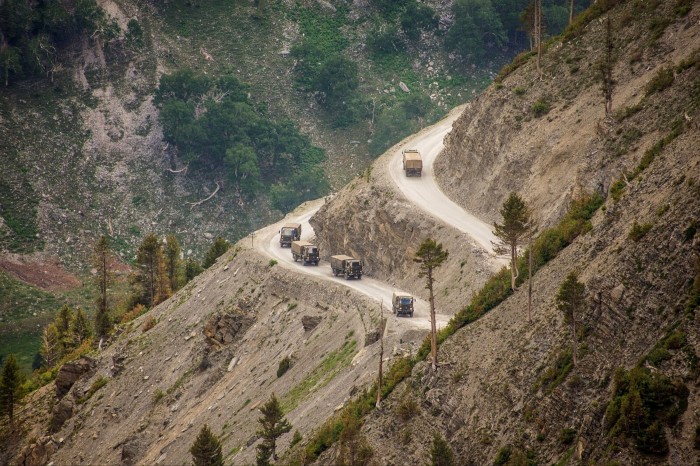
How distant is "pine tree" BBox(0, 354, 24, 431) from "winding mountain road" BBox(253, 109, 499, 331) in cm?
2572

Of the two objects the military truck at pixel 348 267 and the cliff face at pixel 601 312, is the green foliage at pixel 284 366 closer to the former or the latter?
the military truck at pixel 348 267

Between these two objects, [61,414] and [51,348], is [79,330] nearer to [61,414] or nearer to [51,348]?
[51,348]

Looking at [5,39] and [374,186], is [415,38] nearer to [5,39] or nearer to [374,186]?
[5,39]

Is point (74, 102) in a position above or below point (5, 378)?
above

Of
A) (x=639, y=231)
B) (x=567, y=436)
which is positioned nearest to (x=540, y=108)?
(x=639, y=231)

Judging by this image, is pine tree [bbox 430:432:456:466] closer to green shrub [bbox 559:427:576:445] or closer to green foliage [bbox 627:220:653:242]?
green shrub [bbox 559:427:576:445]

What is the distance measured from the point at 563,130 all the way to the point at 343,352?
75.9 ft

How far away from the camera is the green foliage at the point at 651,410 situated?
40.5 m

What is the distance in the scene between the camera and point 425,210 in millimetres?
83812

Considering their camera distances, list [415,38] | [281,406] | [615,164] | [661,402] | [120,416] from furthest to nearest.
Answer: [415,38] < [120,416] < [281,406] < [615,164] < [661,402]

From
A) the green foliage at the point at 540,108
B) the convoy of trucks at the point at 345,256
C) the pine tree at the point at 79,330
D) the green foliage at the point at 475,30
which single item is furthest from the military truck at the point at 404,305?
the green foliage at the point at 475,30

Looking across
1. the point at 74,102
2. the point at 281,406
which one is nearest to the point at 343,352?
the point at 281,406

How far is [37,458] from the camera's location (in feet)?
292

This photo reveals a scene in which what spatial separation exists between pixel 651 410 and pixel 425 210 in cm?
4396
